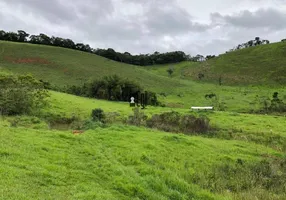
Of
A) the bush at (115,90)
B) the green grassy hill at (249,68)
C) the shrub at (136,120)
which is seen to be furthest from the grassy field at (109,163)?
the green grassy hill at (249,68)

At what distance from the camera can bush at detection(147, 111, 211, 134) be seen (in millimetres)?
24938

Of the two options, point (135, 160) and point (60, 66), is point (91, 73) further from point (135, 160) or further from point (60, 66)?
point (135, 160)

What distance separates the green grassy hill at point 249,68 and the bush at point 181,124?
2096 inches

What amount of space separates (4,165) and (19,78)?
2475 cm

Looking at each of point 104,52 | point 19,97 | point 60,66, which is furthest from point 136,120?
point 104,52

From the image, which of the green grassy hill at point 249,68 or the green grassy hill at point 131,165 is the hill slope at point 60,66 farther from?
the green grassy hill at point 131,165

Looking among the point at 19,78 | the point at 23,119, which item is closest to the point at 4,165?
the point at 23,119

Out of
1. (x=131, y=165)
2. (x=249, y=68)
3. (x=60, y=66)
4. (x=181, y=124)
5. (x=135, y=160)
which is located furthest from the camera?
(x=249, y=68)

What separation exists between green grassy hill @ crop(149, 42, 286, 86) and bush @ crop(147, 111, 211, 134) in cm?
5325

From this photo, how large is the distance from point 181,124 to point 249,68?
2690 inches

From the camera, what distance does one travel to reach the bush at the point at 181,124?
24.9 m

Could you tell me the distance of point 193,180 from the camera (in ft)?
44.8

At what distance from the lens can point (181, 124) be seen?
25.5 metres

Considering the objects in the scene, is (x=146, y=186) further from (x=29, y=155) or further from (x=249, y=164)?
(x=249, y=164)
